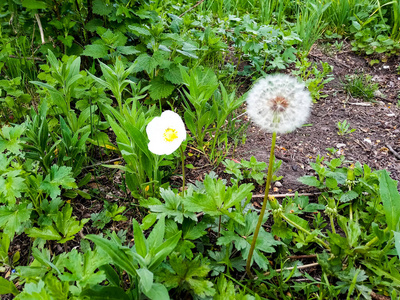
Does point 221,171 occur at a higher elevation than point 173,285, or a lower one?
lower

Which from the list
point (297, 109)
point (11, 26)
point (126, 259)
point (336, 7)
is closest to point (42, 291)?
point (126, 259)

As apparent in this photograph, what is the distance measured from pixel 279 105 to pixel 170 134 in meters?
0.54

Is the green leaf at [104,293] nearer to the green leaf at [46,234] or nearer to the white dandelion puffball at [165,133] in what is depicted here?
the green leaf at [46,234]

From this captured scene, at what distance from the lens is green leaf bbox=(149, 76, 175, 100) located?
223 cm

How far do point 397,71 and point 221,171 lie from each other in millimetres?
2380

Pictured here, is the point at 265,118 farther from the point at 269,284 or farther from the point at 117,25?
the point at 117,25

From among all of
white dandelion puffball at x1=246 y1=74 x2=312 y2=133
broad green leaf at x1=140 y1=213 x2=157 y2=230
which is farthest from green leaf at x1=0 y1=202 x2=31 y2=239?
white dandelion puffball at x1=246 y1=74 x2=312 y2=133

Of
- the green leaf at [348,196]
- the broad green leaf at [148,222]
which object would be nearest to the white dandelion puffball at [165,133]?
the broad green leaf at [148,222]

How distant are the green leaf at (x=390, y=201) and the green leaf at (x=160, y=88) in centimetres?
147

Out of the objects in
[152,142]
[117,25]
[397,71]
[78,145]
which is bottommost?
[397,71]

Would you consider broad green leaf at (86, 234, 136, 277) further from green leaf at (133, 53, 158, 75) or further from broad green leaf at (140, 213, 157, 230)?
green leaf at (133, 53, 158, 75)

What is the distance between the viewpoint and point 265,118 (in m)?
1.13

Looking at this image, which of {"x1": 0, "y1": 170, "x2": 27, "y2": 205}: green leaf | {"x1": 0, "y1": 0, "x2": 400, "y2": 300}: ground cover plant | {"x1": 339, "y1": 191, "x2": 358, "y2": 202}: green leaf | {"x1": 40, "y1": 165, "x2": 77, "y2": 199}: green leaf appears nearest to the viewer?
{"x1": 0, "y1": 0, "x2": 400, "y2": 300}: ground cover plant

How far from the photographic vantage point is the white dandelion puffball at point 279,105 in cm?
108
